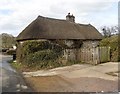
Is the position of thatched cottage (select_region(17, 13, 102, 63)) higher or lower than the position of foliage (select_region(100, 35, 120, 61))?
higher

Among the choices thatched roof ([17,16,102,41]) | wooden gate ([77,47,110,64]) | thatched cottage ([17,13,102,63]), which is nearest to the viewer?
wooden gate ([77,47,110,64])

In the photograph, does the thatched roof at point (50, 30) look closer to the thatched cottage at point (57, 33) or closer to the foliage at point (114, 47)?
the thatched cottage at point (57, 33)

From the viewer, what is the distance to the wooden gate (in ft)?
80.5

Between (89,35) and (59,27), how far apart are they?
21.5 ft

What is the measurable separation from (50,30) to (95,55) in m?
10.7

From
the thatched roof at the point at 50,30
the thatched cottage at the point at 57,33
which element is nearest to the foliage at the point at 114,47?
the thatched cottage at the point at 57,33

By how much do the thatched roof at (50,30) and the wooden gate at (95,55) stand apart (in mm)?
6972

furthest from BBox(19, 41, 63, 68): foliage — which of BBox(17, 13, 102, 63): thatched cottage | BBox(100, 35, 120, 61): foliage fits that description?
BBox(100, 35, 120, 61): foliage

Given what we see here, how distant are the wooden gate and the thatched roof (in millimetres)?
6972

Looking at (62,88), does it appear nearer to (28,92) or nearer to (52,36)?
(28,92)

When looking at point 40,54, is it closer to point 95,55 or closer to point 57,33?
point 95,55

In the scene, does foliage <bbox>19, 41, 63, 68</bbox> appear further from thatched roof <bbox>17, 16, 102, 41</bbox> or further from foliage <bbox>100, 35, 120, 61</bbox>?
foliage <bbox>100, 35, 120, 61</bbox>

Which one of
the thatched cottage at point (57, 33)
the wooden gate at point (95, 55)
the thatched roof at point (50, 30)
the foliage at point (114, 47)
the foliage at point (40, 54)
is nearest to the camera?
the foliage at point (40, 54)

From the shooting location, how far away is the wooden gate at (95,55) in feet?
80.5
